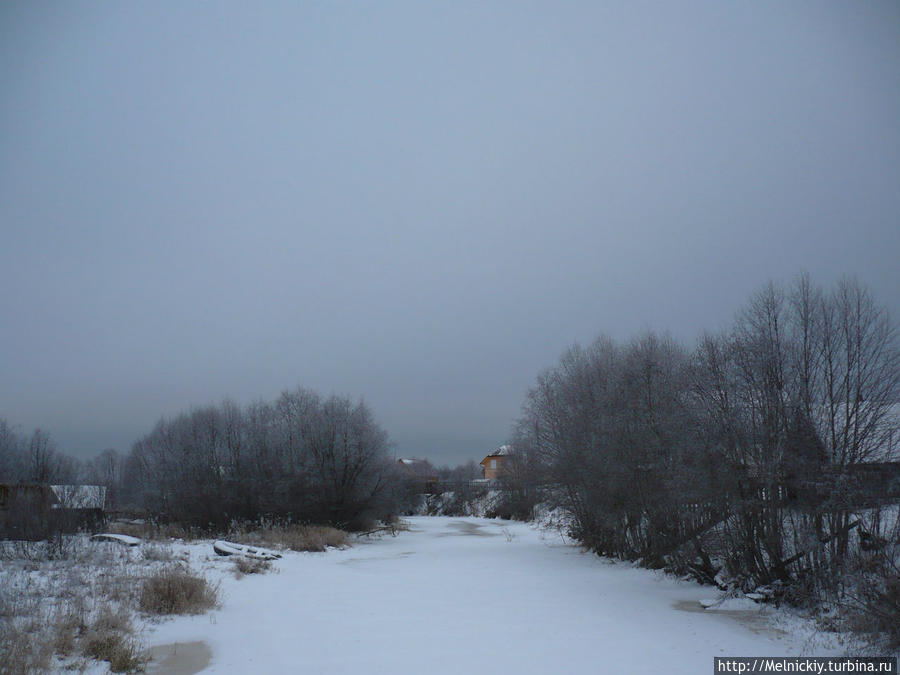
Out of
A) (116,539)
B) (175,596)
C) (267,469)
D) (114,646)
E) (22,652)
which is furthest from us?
(267,469)

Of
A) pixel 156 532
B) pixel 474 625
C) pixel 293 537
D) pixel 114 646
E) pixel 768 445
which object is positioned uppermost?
pixel 768 445

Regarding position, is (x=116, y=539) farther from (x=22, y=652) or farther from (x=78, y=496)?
(x=22, y=652)

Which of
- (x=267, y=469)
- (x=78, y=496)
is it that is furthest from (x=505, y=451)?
(x=78, y=496)

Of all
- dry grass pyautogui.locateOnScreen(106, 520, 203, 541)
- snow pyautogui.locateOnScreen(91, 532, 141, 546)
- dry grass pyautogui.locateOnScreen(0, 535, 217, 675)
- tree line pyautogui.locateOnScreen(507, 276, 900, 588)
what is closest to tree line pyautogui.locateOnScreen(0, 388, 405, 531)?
dry grass pyautogui.locateOnScreen(106, 520, 203, 541)

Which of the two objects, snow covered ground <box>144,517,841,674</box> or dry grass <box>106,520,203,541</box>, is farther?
dry grass <box>106,520,203,541</box>

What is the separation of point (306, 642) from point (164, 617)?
2915 millimetres

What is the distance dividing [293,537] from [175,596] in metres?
14.0

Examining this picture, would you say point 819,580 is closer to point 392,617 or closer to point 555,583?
point 555,583

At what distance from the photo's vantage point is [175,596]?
10.5 meters

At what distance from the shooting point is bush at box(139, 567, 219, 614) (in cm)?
1032

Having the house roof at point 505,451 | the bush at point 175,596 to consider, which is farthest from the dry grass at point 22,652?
the house roof at point 505,451

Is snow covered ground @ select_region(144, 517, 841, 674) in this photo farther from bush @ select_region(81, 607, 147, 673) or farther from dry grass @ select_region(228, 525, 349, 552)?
dry grass @ select_region(228, 525, 349, 552)

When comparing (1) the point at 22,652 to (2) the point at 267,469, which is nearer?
(1) the point at 22,652

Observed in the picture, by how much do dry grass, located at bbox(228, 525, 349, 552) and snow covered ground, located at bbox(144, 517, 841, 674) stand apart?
682 cm
